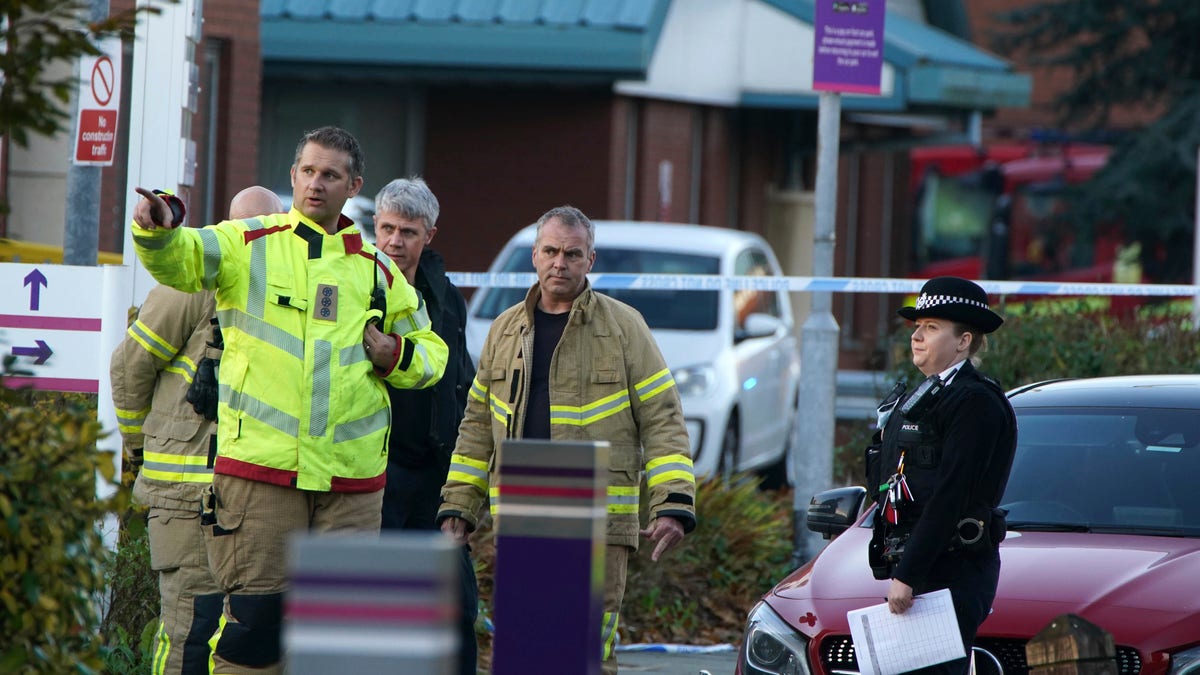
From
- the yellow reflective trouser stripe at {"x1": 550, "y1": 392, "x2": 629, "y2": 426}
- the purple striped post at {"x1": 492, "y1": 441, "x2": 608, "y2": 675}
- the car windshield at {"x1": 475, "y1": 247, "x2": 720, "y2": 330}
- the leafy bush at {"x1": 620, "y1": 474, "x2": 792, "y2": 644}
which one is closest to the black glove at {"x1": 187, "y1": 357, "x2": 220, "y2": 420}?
the yellow reflective trouser stripe at {"x1": 550, "y1": 392, "x2": 629, "y2": 426}

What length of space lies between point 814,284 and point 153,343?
4527mm

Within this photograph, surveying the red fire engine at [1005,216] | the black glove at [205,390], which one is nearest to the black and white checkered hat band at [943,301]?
the black glove at [205,390]

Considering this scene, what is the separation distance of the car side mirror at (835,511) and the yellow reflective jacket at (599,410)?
67 centimetres

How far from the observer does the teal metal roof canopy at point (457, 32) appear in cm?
1819

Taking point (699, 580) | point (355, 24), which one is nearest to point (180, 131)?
point (699, 580)

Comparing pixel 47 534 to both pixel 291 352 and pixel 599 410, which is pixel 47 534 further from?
pixel 599 410

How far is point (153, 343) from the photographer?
242 inches

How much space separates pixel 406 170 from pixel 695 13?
339 cm

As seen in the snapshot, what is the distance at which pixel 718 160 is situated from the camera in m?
21.6

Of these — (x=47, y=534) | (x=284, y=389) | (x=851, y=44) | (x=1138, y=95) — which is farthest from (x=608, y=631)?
(x=1138, y=95)

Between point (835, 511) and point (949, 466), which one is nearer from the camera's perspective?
point (949, 466)

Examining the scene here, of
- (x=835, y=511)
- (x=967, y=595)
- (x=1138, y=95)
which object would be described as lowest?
(x=967, y=595)

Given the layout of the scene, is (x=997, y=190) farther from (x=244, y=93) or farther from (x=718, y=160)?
(x=244, y=93)

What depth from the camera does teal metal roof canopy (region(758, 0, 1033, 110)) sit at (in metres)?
19.5
